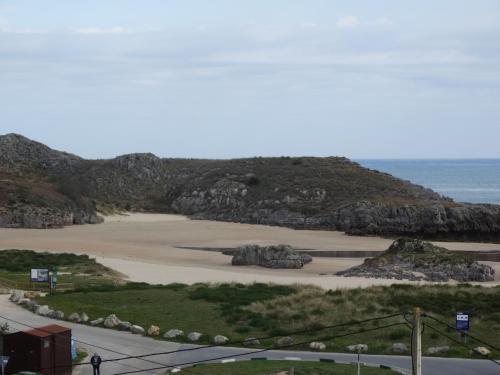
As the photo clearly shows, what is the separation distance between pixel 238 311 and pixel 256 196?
66951mm

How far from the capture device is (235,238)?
74.3 metres

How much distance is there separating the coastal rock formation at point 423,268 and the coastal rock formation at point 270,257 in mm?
4736

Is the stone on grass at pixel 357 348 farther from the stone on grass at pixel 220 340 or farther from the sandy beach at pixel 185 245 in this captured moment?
the sandy beach at pixel 185 245

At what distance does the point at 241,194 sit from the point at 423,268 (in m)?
53.0

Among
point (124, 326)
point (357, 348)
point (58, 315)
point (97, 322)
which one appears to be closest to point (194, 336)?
point (124, 326)

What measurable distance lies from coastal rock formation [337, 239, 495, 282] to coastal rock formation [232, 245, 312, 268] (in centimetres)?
474

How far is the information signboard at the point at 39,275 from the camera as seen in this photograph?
122 ft

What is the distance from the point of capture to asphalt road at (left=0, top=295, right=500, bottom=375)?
2272cm

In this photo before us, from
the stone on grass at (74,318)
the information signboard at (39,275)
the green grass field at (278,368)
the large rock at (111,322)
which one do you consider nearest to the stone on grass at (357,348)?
the green grass field at (278,368)

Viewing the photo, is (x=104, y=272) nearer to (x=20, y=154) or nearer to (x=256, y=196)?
(x=256, y=196)

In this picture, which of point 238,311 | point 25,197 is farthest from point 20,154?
point 238,311

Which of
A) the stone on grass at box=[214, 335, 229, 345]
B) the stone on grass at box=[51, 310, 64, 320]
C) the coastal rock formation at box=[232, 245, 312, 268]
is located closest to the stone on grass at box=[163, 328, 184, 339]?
the stone on grass at box=[214, 335, 229, 345]

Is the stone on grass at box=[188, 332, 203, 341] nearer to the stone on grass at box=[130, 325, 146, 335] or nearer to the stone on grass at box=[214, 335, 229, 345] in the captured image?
the stone on grass at box=[214, 335, 229, 345]

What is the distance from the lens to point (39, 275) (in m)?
37.3
